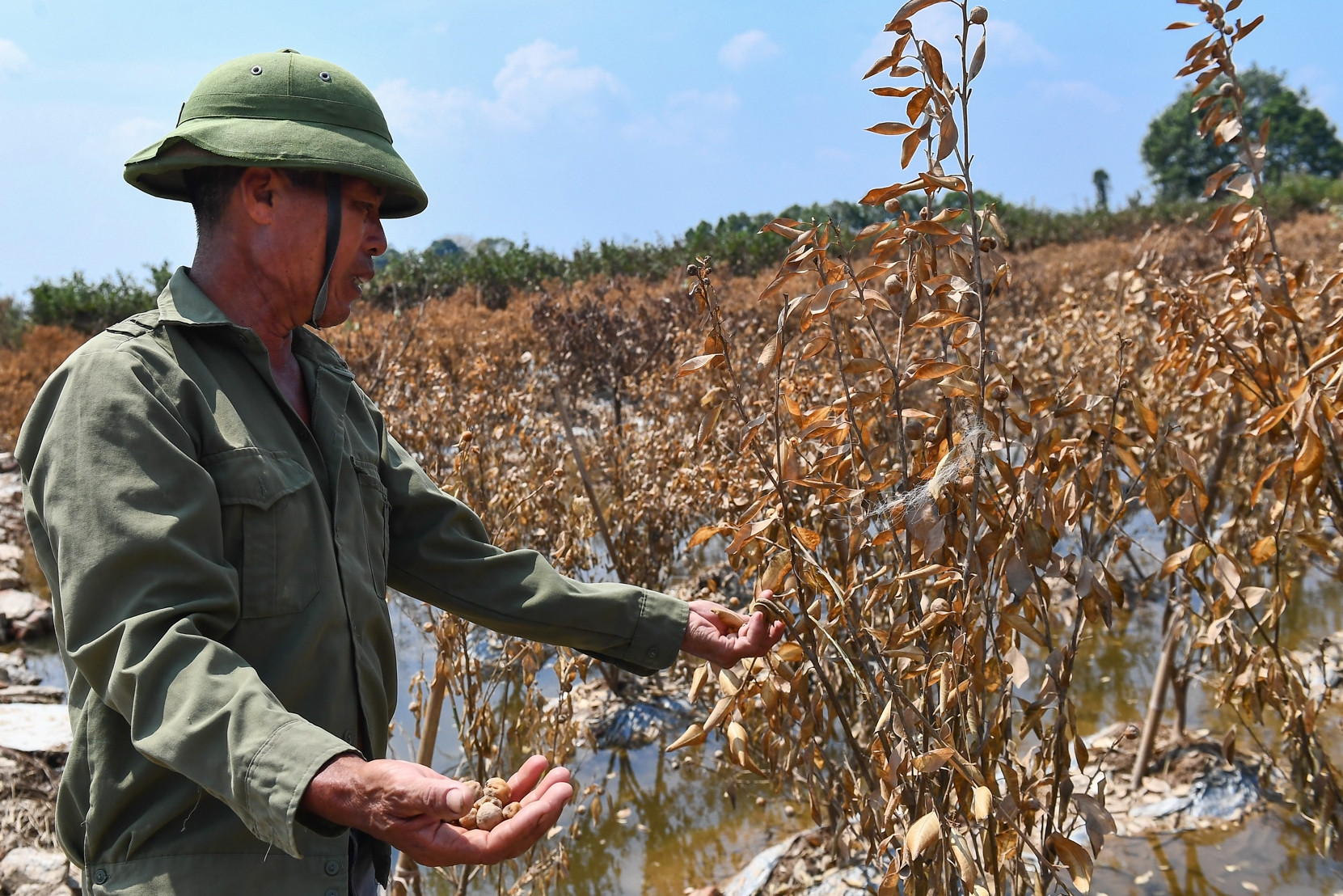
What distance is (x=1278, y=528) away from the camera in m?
2.03

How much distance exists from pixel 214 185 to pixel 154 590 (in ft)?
2.14

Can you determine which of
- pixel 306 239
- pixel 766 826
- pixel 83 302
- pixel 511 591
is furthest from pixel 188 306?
pixel 83 302

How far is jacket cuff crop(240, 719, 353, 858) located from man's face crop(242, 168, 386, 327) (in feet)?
2.33

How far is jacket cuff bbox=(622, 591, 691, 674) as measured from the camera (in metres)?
1.74

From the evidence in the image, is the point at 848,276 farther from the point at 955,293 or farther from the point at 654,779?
the point at 654,779

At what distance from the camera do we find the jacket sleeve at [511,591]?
171 cm

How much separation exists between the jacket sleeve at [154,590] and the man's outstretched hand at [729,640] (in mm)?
787

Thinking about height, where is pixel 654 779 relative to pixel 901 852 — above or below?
below

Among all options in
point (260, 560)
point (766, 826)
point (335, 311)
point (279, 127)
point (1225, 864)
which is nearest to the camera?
point (260, 560)

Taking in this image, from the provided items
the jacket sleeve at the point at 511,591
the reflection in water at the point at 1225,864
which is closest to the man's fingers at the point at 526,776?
the jacket sleeve at the point at 511,591

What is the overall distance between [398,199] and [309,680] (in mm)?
808

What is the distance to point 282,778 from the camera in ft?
3.33

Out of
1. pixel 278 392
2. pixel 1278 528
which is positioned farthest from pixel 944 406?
pixel 278 392

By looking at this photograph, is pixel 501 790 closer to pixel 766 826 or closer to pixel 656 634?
pixel 656 634
